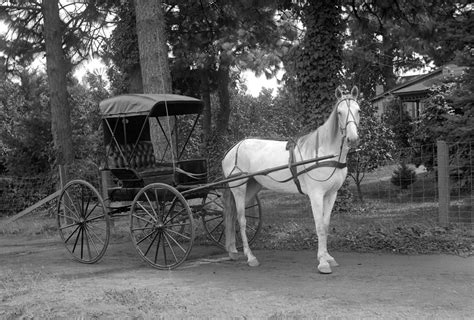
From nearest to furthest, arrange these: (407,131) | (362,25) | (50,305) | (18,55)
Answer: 1. (50,305)
2. (362,25)
3. (18,55)
4. (407,131)

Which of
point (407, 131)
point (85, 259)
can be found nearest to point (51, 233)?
point (85, 259)

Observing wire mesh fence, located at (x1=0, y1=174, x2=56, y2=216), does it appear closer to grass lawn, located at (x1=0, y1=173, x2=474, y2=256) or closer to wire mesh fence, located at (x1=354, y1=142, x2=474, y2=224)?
grass lawn, located at (x1=0, y1=173, x2=474, y2=256)

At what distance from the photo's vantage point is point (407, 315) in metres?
4.71

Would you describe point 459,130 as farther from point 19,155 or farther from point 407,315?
point 19,155

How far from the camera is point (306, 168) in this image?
6.69 meters

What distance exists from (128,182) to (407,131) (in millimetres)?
20682

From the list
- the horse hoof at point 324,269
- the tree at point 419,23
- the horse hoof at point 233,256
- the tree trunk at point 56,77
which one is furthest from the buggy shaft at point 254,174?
the tree trunk at point 56,77

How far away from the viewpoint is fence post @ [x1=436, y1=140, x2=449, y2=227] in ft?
27.6

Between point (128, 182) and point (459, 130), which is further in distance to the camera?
point (459, 130)

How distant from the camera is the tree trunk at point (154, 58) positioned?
9875 mm

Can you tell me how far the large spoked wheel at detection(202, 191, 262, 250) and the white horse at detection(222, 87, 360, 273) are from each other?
51cm

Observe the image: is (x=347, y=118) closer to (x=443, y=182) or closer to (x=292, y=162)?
(x=292, y=162)

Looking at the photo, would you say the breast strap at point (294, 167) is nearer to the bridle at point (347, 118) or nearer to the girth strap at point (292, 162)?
the girth strap at point (292, 162)

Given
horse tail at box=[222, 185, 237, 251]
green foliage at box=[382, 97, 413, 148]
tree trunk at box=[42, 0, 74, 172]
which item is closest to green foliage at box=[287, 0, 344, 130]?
horse tail at box=[222, 185, 237, 251]
